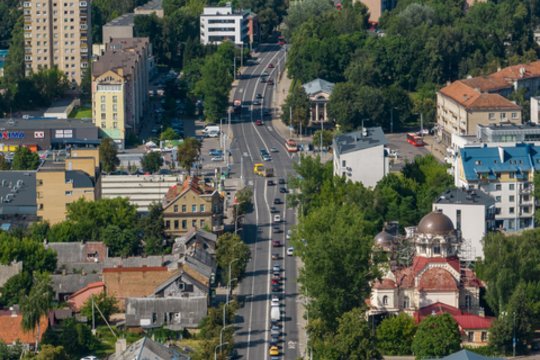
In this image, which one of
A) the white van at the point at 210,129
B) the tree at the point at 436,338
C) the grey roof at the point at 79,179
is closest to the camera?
the tree at the point at 436,338

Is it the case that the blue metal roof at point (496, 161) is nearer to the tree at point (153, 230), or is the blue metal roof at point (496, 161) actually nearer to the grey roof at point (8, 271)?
the tree at point (153, 230)

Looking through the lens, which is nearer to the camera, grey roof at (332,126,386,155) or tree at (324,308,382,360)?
tree at (324,308,382,360)

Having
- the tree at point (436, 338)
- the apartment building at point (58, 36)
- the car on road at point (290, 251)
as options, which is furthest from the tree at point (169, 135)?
the tree at point (436, 338)

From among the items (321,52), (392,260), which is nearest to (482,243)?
(392,260)

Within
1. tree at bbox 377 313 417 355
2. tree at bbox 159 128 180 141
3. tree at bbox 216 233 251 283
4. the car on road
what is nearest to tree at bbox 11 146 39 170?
tree at bbox 159 128 180 141

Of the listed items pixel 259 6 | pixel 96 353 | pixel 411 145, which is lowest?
pixel 96 353

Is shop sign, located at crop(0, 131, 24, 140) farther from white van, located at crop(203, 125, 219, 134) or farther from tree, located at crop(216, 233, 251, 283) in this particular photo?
tree, located at crop(216, 233, 251, 283)

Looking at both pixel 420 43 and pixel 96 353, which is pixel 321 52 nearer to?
pixel 420 43
